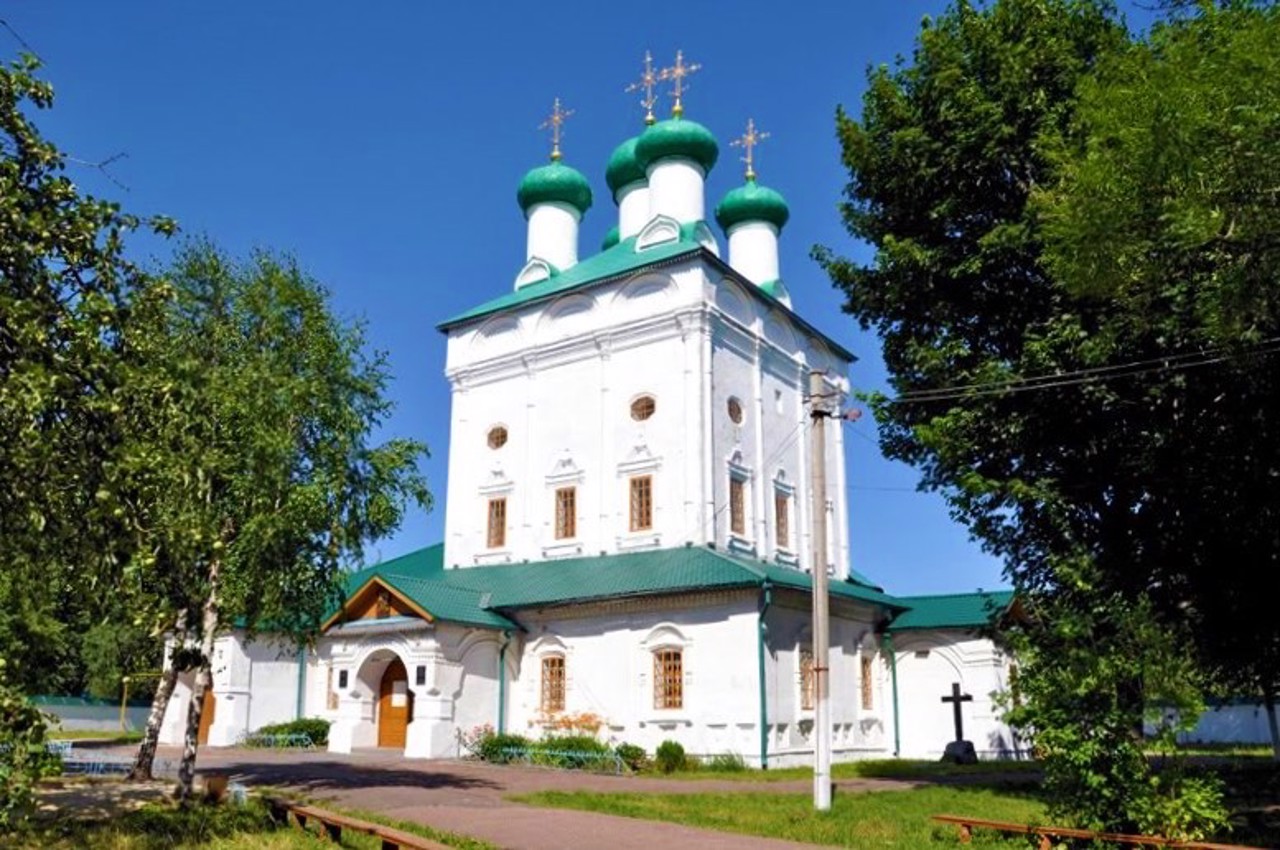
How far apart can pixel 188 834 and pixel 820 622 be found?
7255 mm

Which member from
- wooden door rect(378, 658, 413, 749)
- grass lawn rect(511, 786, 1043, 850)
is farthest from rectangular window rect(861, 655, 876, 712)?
wooden door rect(378, 658, 413, 749)

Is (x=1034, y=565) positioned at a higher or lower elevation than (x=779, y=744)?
higher

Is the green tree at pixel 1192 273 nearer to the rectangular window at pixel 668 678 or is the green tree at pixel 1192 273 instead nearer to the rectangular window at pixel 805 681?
the rectangular window at pixel 805 681

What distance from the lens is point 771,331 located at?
27.1 m

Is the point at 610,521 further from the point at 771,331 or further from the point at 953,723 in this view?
the point at 953,723

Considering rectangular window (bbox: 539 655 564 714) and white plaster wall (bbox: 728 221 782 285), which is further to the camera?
white plaster wall (bbox: 728 221 782 285)

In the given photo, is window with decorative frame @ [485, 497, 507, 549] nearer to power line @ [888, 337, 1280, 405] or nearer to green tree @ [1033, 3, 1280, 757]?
power line @ [888, 337, 1280, 405]

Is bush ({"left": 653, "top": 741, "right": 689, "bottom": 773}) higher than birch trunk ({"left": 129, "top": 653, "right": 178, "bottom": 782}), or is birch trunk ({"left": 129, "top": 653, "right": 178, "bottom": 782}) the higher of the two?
birch trunk ({"left": 129, "top": 653, "right": 178, "bottom": 782})

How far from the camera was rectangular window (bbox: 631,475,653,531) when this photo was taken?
23891 millimetres

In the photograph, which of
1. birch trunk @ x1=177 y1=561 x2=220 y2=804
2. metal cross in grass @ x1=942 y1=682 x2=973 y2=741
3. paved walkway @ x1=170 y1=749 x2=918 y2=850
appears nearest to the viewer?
paved walkway @ x1=170 y1=749 x2=918 y2=850

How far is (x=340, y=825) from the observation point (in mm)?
9789

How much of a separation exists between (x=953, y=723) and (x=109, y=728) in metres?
26.2

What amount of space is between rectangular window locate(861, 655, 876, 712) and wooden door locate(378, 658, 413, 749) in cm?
986

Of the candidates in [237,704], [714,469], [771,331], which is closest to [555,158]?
[771,331]
